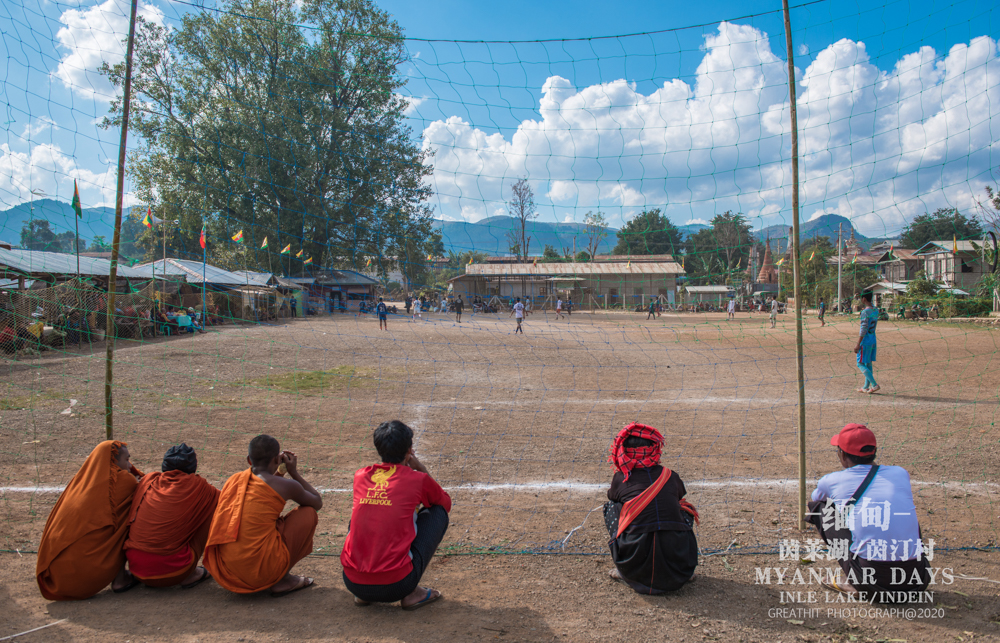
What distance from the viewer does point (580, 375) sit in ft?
37.0

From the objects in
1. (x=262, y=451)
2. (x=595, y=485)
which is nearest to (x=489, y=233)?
(x=595, y=485)

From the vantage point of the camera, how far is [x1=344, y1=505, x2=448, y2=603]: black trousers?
278 cm

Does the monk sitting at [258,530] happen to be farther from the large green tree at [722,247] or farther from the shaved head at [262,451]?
the large green tree at [722,247]

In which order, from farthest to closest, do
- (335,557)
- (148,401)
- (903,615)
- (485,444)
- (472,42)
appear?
(148,401) → (485,444) → (472,42) → (335,557) → (903,615)

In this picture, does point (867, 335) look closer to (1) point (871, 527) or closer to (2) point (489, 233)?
(2) point (489, 233)

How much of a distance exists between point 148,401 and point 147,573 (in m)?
6.33

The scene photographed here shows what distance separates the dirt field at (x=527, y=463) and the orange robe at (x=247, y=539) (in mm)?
177

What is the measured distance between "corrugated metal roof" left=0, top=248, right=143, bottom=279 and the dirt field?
4.56 m

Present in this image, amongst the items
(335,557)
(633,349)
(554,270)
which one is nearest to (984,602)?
(335,557)

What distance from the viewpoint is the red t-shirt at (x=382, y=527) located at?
275cm

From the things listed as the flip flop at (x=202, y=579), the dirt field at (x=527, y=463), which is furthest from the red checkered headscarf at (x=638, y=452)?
the flip flop at (x=202, y=579)

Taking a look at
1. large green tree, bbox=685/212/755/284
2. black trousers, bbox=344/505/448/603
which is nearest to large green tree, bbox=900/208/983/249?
large green tree, bbox=685/212/755/284

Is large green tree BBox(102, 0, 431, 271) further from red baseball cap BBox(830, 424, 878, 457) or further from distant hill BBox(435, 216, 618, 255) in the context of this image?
red baseball cap BBox(830, 424, 878, 457)

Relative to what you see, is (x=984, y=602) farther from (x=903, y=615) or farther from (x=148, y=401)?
(x=148, y=401)
